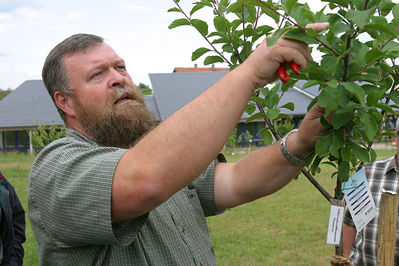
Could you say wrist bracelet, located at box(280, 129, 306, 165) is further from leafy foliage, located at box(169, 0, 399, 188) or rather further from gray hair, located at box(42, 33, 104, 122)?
gray hair, located at box(42, 33, 104, 122)

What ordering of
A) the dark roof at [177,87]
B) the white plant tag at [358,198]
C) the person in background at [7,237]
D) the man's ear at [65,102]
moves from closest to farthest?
the white plant tag at [358,198] < the man's ear at [65,102] < the person in background at [7,237] < the dark roof at [177,87]

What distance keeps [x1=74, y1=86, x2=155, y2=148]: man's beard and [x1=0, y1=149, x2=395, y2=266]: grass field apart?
13.1 feet

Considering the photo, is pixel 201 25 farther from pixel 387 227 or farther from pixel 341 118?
pixel 387 227

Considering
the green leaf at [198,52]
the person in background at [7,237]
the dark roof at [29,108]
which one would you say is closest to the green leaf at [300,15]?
the green leaf at [198,52]

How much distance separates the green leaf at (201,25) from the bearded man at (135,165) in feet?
1.23

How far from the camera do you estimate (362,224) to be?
1.53 metres

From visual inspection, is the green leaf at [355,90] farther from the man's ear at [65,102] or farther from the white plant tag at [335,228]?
the man's ear at [65,102]

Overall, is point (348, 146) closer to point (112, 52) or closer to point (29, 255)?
point (112, 52)

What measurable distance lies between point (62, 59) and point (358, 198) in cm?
148

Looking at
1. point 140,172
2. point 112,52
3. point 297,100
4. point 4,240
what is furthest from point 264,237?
point 297,100

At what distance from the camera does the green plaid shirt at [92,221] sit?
1.38m

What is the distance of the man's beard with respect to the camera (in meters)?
1.88

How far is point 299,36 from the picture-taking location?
1127mm

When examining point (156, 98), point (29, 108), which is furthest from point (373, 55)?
point (29, 108)
